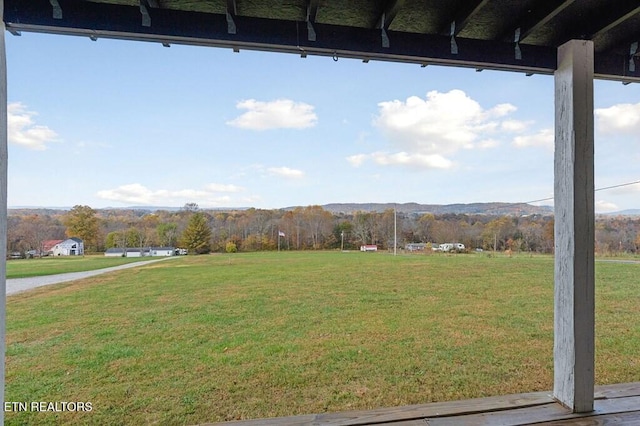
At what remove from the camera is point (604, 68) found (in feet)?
4.75

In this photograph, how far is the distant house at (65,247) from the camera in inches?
73.7

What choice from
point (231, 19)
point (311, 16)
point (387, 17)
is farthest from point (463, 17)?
point (231, 19)

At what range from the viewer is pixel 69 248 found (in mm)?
1969

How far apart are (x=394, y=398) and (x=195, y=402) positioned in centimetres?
108

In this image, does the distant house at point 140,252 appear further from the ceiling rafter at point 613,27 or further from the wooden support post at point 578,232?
the ceiling rafter at point 613,27

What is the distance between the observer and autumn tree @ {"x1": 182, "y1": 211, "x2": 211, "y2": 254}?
2.29 meters

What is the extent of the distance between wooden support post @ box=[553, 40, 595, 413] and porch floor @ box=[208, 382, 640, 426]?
71mm

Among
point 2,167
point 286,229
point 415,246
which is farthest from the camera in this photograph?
point 415,246

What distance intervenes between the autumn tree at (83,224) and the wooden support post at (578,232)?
278 centimetres

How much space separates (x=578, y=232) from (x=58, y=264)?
9.43 feet

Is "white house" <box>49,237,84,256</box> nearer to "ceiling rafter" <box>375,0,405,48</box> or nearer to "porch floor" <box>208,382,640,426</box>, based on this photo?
"porch floor" <box>208,382,640,426</box>

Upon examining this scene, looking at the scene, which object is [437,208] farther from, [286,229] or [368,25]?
[368,25]

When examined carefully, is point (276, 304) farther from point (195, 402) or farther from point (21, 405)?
point (21, 405)

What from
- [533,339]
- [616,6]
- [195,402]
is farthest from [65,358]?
[616,6]
